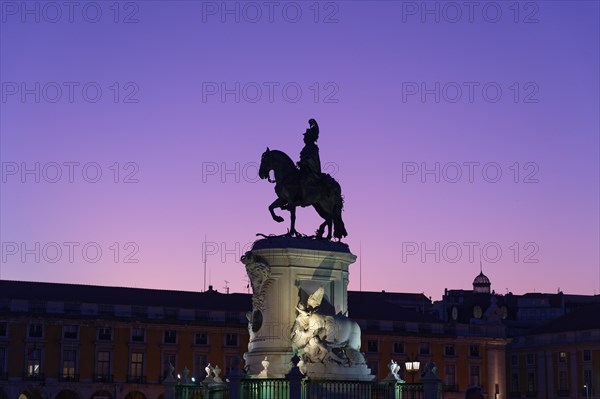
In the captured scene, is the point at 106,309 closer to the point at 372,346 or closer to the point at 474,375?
the point at 372,346

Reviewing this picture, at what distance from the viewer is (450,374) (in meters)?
82.5

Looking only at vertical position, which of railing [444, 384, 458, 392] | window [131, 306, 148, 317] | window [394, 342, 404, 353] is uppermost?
window [131, 306, 148, 317]

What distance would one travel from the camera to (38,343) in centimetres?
7188

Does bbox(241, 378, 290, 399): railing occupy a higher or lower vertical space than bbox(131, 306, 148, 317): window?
lower

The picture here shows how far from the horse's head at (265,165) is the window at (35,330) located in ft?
147

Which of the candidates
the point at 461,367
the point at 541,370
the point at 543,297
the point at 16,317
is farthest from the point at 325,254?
the point at 543,297

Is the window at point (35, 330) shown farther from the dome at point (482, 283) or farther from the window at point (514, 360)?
the dome at point (482, 283)

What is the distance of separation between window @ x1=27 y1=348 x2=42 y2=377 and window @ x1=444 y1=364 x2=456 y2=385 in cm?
2905

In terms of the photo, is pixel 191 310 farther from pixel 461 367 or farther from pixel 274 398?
Result: pixel 274 398

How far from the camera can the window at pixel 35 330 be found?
235 feet

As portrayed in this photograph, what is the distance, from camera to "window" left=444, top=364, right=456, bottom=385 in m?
82.1

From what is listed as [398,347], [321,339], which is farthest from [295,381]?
[398,347]

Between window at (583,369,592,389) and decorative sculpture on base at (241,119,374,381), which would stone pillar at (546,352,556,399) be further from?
decorative sculpture on base at (241,119,374,381)

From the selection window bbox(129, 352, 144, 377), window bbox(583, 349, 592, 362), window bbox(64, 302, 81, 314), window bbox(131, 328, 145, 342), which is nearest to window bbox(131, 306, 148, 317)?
window bbox(131, 328, 145, 342)
